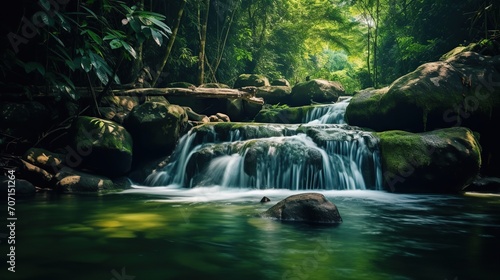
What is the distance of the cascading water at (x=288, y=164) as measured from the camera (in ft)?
28.9

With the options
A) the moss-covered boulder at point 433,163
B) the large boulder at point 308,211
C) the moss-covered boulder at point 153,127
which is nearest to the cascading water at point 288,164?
the moss-covered boulder at point 433,163

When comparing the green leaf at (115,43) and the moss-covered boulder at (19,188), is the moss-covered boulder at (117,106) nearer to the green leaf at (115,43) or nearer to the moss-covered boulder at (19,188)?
the moss-covered boulder at (19,188)

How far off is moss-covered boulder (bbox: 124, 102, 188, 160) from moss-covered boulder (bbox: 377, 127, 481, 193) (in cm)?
571

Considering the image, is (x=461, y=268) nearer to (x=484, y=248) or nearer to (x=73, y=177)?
(x=484, y=248)

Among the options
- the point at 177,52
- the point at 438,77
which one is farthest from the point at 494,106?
the point at 177,52

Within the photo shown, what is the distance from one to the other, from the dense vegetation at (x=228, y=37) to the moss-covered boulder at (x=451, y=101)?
1.29 m

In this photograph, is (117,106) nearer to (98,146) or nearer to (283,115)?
(98,146)

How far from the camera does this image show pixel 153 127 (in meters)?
9.92

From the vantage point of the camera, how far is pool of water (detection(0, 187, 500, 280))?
118 inches

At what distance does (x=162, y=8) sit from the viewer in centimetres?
1452

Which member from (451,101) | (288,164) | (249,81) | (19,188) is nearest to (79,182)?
(19,188)

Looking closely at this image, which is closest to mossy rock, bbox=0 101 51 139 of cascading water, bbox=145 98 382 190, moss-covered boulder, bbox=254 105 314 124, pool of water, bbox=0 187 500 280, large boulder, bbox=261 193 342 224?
pool of water, bbox=0 187 500 280

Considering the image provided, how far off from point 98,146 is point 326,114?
27.8 feet

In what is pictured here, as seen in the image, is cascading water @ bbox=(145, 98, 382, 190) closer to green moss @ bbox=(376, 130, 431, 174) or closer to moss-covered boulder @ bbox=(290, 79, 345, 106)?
green moss @ bbox=(376, 130, 431, 174)
